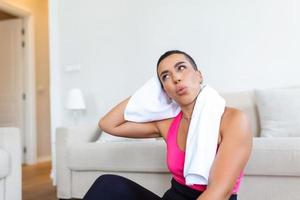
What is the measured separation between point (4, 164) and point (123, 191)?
41.8 inches

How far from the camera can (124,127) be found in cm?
138

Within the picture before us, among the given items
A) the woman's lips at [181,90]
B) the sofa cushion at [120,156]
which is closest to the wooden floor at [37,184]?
the sofa cushion at [120,156]

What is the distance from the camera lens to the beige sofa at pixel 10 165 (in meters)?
1.96

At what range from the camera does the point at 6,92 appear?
4973 mm

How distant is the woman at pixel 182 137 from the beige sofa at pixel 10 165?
2.93 ft

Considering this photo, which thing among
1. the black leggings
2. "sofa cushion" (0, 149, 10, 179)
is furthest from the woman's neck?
"sofa cushion" (0, 149, 10, 179)

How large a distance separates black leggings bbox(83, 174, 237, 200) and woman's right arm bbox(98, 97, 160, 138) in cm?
23

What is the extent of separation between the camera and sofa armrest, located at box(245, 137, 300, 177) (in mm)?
1727

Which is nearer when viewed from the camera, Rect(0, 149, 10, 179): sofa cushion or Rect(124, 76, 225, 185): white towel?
Rect(124, 76, 225, 185): white towel

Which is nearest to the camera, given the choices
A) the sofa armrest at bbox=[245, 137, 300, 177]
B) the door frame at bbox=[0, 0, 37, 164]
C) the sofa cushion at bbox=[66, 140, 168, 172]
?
the sofa armrest at bbox=[245, 137, 300, 177]

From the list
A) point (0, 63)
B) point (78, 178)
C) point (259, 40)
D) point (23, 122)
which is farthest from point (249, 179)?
point (0, 63)

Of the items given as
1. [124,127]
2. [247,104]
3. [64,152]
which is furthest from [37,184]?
[124,127]

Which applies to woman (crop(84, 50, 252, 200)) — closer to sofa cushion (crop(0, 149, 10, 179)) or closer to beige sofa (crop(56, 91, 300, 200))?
beige sofa (crop(56, 91, 300, 200))

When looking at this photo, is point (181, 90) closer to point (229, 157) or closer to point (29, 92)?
point (229, 157)
